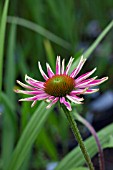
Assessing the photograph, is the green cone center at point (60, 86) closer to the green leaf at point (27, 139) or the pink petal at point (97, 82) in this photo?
the pink petal at point (97, 82)

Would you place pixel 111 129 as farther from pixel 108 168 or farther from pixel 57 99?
pixel 108 168

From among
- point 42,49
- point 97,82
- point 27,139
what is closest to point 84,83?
point 97,82

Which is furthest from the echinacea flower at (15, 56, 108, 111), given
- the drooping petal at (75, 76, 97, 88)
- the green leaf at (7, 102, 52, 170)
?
the green leaf at (7, 102, 52, 170)

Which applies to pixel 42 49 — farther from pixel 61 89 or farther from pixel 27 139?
pixel 61 89

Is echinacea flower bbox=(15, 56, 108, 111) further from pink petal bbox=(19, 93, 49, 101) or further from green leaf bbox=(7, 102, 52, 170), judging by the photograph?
green leaf bbox=(7, 102, 52, 170)

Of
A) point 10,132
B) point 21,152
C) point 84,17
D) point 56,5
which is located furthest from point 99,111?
point 21,152

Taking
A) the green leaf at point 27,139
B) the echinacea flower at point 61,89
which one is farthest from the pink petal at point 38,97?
the green leaf at point 27,139

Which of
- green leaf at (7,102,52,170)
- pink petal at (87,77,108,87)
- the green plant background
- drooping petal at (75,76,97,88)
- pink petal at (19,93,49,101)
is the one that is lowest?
pink petal at (87,77,108,87)
